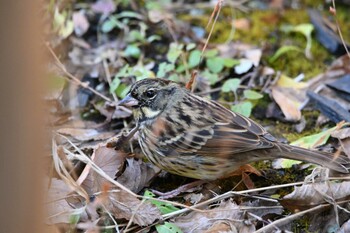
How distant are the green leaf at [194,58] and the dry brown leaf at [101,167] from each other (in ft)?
4.34

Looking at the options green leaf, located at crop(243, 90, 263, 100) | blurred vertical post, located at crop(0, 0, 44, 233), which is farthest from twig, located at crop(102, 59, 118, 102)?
blurred vertical post, located at crop(0, 0, 44, 233)

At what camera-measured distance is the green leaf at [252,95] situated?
16.8ft

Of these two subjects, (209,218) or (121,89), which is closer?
(209,218)

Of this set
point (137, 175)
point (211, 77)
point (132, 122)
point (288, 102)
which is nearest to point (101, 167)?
point (137, 175)

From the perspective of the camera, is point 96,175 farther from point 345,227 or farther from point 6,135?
point 6,135

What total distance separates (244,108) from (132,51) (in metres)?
1.32

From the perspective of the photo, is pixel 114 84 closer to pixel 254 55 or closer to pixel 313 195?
pixel 254 55

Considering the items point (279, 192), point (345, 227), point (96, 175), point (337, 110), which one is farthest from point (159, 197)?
point (337, 110)

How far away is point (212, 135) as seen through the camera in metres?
4.16

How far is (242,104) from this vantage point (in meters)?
5.01

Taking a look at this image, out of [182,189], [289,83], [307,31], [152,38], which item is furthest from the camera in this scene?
[307,31]

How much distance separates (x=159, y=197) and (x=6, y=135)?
1.96m

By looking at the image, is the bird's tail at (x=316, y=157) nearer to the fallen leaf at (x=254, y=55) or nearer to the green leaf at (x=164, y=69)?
the green leaf at (x=164, y=69)

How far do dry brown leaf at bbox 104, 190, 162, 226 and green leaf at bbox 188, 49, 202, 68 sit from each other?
5.73 feet
